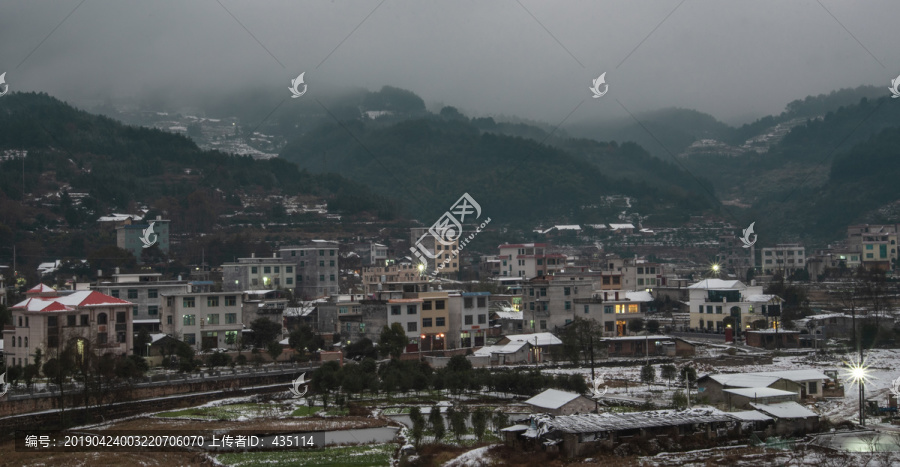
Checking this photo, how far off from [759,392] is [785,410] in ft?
5.32

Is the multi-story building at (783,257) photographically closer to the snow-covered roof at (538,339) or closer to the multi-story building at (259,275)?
the multi-story building at (259,275)

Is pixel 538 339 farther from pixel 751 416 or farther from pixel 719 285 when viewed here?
pixel 751 416

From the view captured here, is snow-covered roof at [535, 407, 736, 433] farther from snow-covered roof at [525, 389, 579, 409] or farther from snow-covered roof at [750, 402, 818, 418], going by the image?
snow-covered roof at [525, 389, 579, 409]

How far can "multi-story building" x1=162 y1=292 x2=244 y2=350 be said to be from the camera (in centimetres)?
3894

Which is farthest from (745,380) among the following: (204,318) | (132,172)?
(132,172)

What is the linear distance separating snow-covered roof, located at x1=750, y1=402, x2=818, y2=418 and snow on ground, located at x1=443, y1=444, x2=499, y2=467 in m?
7.06

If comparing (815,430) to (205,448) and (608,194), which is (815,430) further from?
(608,194)

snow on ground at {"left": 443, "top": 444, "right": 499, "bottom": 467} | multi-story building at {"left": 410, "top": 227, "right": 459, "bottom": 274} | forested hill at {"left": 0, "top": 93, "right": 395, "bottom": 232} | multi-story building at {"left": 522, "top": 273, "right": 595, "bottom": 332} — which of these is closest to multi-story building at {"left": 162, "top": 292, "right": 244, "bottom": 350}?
multi-story building at {"left": 522, "top": 273, "right": 595, "bottom": 332}

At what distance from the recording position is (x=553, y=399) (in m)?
25.0

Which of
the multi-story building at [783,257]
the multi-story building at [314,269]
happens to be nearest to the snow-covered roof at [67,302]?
the multi-story building at [314,269]

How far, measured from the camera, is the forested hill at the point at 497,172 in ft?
392

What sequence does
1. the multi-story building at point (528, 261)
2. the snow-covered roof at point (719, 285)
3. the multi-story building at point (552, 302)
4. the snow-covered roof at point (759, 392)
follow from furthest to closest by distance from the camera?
the multi-story building at point (528, 261)
the snow-covered roof at point (719, 285)
the multi-story building at point (552, 302)
the snow-covered roof at point (759, 392)

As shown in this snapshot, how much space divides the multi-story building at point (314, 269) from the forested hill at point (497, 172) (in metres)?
59.2

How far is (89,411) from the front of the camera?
2552 cm
